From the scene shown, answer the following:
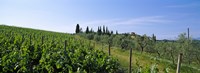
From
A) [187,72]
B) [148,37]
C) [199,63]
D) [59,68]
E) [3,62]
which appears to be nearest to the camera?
[3,62]

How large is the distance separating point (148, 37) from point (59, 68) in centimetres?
4643

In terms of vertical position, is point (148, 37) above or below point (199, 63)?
above

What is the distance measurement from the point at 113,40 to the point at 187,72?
40.9 m

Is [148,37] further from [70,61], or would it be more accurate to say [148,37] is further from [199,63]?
[70,61]

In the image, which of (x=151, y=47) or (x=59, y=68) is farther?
(x=151, y=47)

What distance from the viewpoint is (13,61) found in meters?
11.4

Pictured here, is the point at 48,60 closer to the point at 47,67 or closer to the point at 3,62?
the point at 47,67

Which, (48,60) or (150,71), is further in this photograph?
(48,60)

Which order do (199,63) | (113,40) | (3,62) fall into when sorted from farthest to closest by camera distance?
(113,40) → (199,63) → (3,62)

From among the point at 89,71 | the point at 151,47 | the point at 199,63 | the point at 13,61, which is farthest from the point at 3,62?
the point at 151,47

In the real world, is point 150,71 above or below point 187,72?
above

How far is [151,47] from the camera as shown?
2376 inches

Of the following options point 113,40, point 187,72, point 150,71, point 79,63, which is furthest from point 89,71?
point 113,40

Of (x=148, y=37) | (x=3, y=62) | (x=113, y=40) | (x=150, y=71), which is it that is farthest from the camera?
(x=113, y=40)
